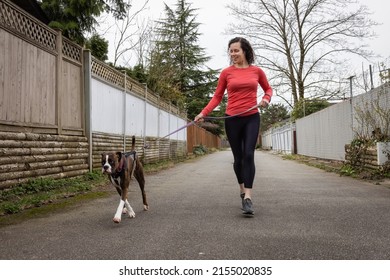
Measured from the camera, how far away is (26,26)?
21.7 feet

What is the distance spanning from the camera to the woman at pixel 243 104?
15.1ft

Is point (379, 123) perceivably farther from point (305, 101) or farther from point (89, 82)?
point (305, 101)

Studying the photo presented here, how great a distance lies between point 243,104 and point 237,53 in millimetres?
625

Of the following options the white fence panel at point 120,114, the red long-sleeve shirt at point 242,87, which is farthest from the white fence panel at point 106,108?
the red long-sleeve shirt at point 242,87

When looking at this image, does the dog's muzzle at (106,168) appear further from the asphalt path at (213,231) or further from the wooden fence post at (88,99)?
the wooden fence post at (88,99)

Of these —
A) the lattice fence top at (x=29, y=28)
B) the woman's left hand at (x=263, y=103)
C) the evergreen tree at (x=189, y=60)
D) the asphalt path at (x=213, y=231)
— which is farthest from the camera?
the evergreen tree at (x=189, y=60)

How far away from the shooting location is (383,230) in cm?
364

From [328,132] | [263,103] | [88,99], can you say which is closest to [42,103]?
[88,99]

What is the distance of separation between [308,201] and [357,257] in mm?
2854

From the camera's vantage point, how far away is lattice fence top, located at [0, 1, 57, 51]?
5.97 meters

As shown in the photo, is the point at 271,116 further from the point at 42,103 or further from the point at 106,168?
the point at 106,168

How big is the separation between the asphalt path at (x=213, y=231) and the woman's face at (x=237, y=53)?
187 cm

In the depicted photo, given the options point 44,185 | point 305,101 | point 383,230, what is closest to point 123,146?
point 44,185

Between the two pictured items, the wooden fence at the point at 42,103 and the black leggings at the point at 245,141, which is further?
the wooden fence at the point at 42,103
